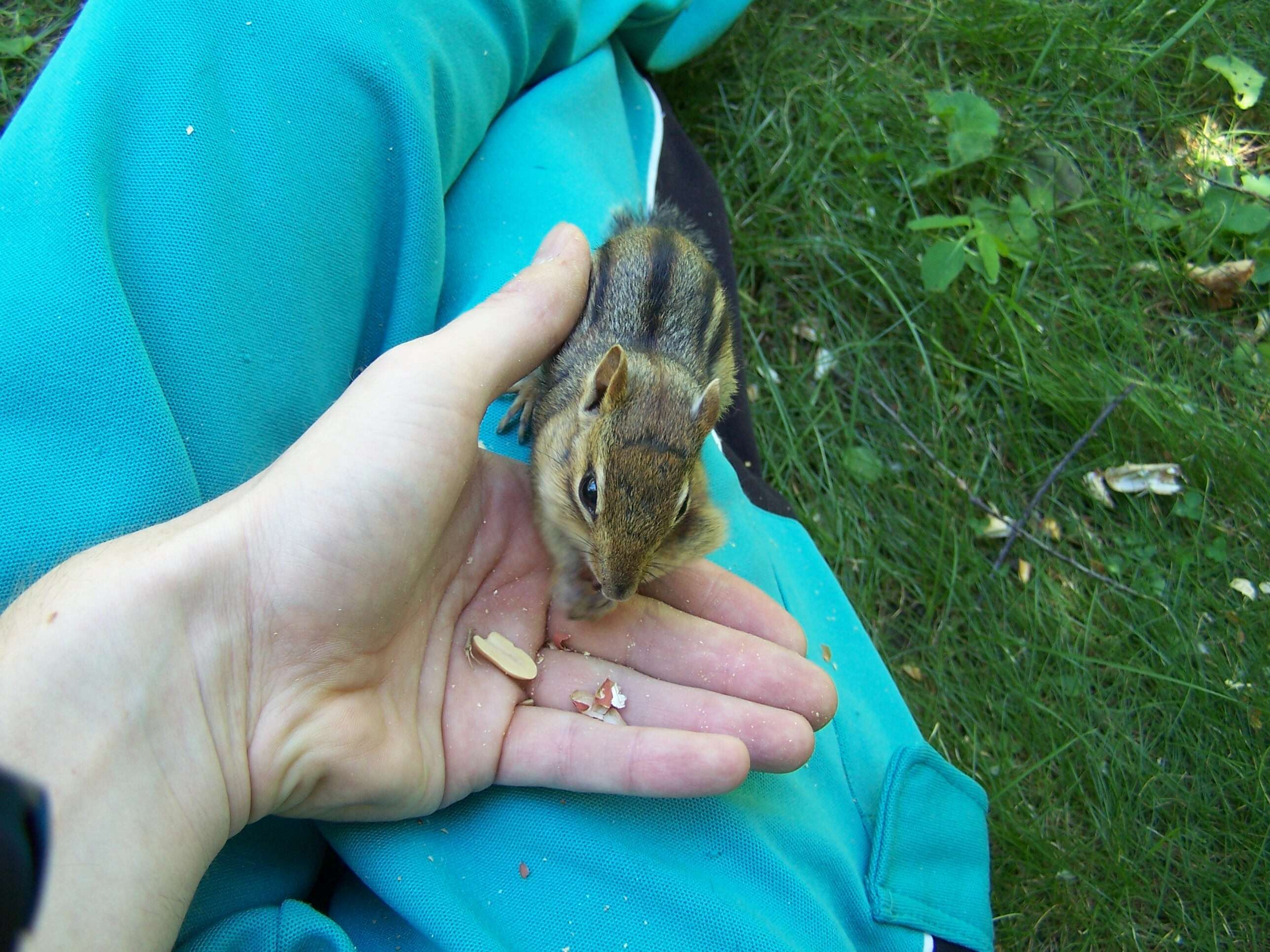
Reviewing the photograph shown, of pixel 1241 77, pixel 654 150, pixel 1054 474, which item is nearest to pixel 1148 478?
pixel 1054 474

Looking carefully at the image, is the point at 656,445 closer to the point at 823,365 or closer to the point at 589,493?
the point at 589,493

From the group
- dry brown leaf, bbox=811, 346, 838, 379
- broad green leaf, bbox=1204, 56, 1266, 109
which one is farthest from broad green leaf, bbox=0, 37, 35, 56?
broad green leaf, bbox=1204, 56, 1266, 109

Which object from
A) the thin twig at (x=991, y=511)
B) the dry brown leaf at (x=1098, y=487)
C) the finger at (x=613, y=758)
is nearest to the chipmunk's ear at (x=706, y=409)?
the finger at (x=613, y=758)

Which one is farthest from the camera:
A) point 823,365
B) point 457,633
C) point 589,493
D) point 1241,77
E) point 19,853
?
point 1241,77

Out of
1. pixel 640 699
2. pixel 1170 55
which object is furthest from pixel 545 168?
pixel 1170 55

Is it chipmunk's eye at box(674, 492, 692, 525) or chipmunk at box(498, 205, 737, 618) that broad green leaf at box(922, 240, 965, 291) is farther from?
chipmunk's eye at box(674, 492, 692, 525)
